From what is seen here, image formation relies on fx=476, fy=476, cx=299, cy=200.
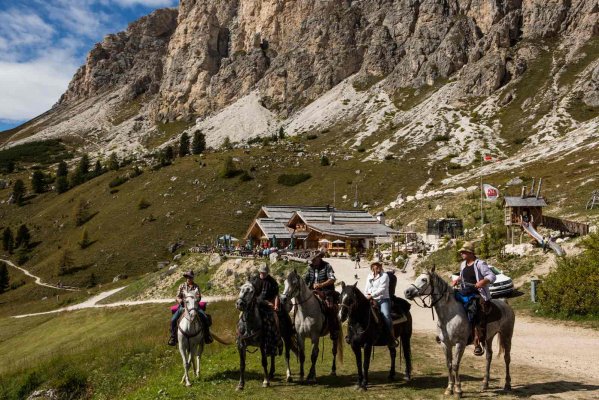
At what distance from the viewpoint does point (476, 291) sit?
12008mm

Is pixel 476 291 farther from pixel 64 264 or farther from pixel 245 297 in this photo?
pixel 64 264

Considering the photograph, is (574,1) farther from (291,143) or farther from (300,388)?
(300,388)

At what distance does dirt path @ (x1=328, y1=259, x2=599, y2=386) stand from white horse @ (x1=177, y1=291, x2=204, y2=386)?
32.4 ft

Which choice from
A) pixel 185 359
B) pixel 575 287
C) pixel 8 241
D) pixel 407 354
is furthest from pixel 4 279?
pixel 407 354

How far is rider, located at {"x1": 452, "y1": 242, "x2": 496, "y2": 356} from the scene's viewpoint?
11.9 metres

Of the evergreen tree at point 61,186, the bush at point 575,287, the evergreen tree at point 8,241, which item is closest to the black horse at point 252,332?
the bush at point 575,287

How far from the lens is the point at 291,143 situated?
15212 cm

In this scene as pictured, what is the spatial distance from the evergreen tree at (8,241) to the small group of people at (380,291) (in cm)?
12426

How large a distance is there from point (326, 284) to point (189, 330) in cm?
464

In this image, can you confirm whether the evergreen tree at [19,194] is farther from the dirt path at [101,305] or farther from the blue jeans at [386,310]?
the blue jeans at [386,310]

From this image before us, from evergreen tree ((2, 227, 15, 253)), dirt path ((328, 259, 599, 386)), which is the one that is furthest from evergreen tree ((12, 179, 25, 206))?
dirt path ((328, 259, 599, 386))

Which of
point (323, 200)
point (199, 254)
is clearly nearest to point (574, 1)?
point (323, 200)

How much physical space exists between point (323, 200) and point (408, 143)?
38957 mm

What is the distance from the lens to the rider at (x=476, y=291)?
39.1ft
